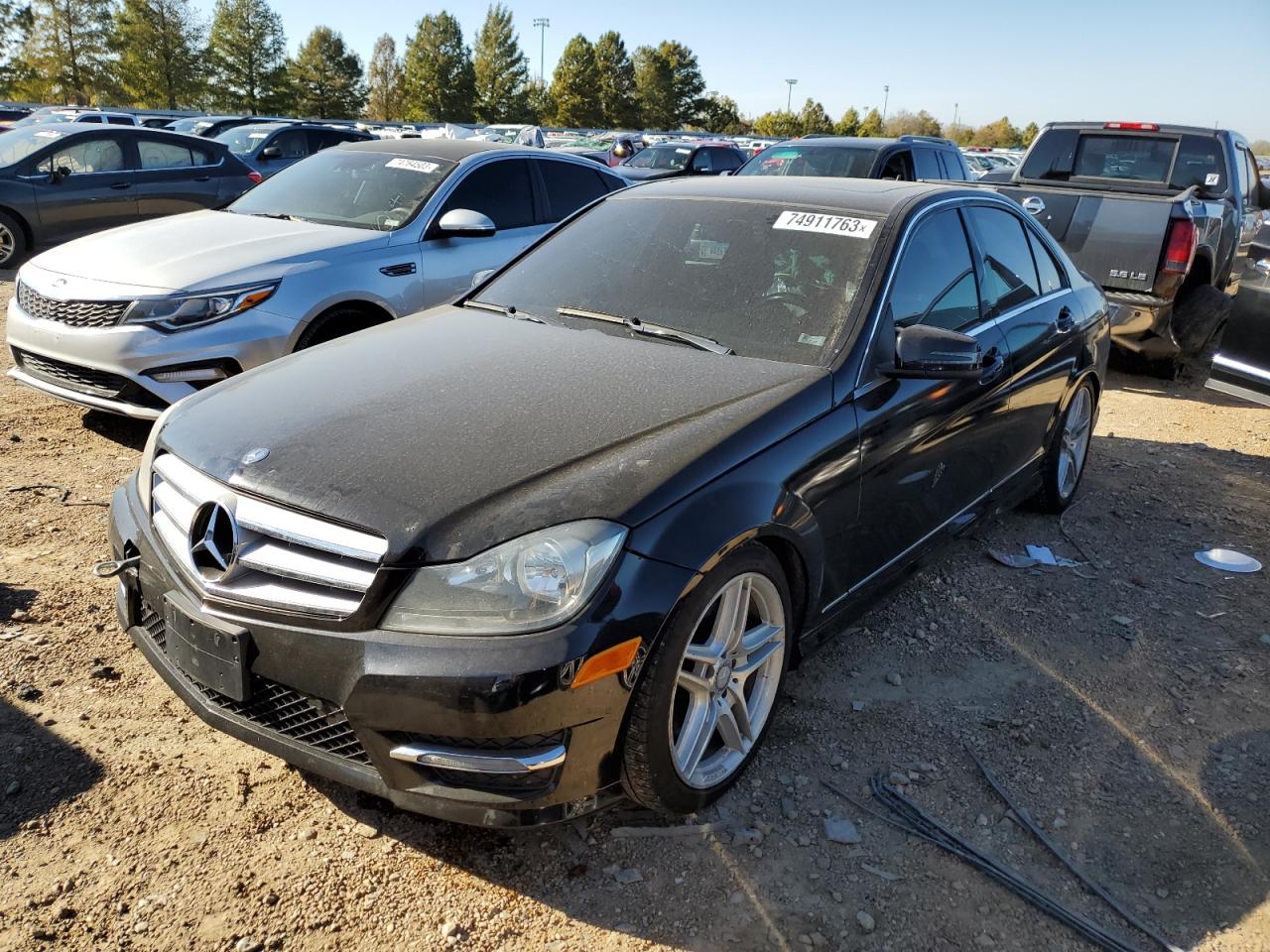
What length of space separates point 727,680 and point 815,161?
27.3ft

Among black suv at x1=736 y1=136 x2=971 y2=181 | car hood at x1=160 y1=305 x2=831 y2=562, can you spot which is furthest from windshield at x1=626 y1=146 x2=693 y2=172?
car hood at x1=160 y1=305 x2=831 y2=562

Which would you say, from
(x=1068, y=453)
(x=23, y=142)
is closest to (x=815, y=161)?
(x=1068, y=453)

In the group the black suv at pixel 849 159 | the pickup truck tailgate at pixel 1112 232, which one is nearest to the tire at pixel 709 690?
the pickup truck tailgate at pixel 1112 232

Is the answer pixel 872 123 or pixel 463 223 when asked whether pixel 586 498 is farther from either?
pixel 872 123

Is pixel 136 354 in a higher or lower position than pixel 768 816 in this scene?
higher

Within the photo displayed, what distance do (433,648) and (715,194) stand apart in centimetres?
239

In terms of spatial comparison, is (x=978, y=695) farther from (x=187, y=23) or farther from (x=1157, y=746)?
(x=187, y=23)

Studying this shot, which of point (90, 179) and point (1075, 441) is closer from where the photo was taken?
point (1075, 441)

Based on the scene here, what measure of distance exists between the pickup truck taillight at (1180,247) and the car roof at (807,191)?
13.1 ft

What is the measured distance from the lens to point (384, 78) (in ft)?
274

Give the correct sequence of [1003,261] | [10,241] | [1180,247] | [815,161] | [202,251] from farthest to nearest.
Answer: [10,241], [815,161], [1180,247], [202,251], [1003,261]

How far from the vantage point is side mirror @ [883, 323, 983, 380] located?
3.09m

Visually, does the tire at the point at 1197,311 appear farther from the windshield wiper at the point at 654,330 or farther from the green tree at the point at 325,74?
the green tree at the point at 325,74

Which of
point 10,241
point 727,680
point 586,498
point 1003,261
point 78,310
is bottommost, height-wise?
point 10,241
